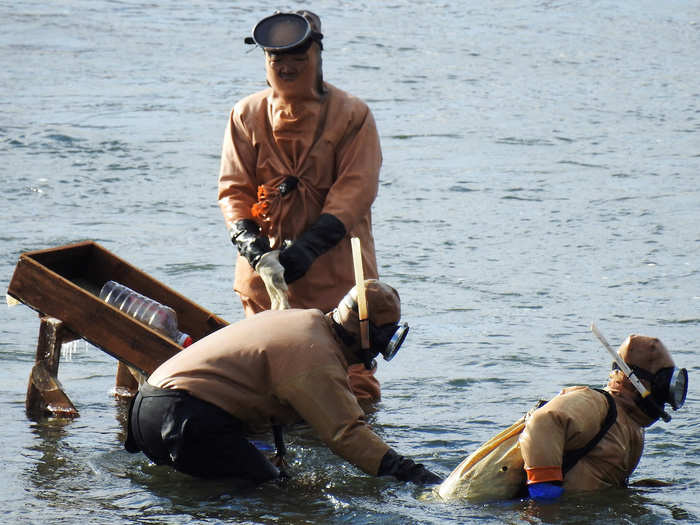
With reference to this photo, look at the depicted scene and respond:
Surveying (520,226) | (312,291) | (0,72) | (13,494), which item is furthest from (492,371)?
(0,72)

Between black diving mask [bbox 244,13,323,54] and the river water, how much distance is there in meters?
1.87

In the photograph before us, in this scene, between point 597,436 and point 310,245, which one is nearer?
point 597,436

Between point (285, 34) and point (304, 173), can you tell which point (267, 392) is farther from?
point (285, 34)

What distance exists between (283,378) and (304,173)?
1.81 metres

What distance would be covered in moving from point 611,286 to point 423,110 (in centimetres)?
736

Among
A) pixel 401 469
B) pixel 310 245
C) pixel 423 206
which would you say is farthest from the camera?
pixel 423 206

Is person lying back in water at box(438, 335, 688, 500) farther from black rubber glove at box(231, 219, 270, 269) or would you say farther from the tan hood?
black rubber glove at box(231, 219, 270, 269)

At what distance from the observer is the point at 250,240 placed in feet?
22.3

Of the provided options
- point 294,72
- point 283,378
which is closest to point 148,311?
point 294,72

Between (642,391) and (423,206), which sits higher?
(642,391)

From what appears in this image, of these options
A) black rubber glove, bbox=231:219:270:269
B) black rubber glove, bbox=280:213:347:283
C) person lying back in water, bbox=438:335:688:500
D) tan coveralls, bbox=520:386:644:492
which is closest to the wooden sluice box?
black rubber glove, bbox=231:219:270:269

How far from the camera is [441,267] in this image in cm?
1062

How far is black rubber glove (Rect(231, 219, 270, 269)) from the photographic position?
6750 mm

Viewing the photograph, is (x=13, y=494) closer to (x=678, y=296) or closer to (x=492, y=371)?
(x=492, y=371)
